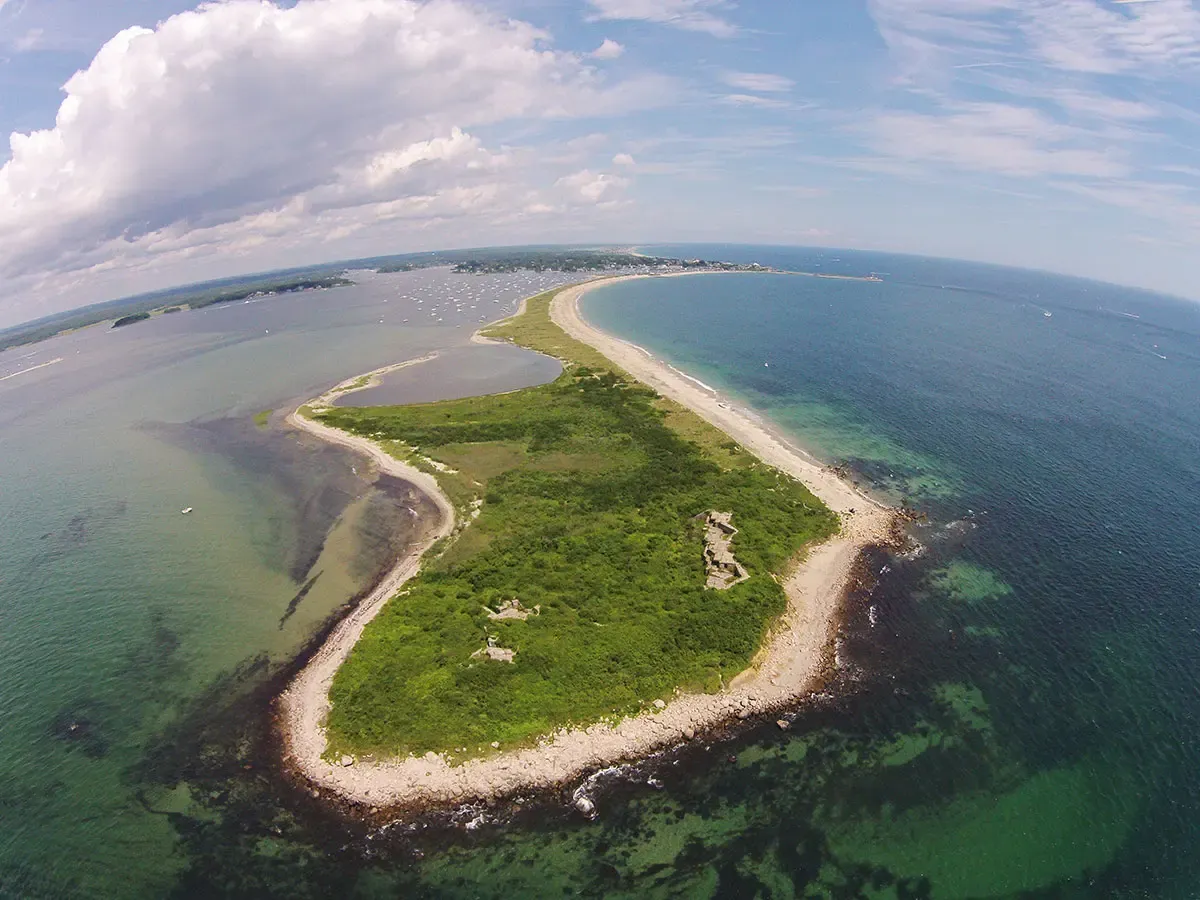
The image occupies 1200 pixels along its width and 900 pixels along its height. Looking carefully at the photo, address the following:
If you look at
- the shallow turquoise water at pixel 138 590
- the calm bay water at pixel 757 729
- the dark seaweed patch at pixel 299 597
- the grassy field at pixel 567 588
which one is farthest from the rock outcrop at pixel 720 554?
the dark seaweed patch at pixel 299 597

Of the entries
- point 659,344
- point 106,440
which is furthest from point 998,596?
point 106,440

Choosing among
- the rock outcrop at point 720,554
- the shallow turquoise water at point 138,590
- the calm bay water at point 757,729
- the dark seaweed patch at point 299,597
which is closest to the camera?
the calm bay water at point 757,729

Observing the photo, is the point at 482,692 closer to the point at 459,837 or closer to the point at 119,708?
the point at 459,837

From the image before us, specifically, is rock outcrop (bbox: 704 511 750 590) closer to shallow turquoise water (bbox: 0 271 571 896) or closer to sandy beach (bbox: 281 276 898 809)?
sandy beach (bbox: 281 276 898 809)

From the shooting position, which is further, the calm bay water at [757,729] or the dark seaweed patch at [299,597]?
the dark seaweed patch at [299,597]

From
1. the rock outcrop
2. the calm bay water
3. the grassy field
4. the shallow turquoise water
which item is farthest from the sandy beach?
the shallow turquoise water

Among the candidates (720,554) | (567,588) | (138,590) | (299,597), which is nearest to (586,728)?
(567,588)

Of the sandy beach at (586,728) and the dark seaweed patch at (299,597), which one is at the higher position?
the dark seaweed patch at (299,597)

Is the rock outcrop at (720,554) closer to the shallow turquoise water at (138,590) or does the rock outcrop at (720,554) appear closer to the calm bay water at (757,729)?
the calm bay water at (757,729)
